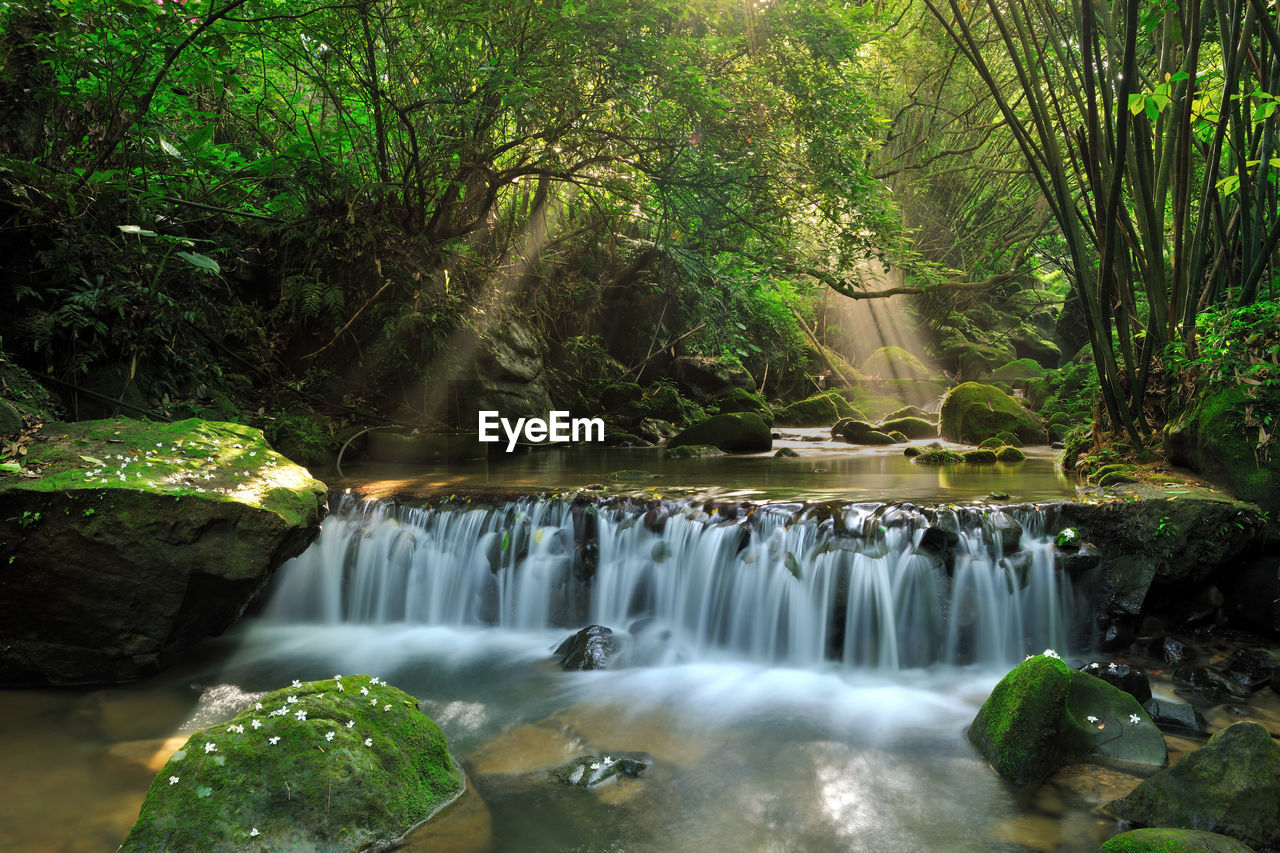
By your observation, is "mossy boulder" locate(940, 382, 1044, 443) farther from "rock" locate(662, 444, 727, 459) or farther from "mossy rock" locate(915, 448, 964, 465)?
"rock" locate(662, 444, 727, 459)

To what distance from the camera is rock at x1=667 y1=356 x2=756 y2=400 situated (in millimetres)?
15812

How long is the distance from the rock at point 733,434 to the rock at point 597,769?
27.2 feet

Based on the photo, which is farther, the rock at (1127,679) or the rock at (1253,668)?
the rock at (1253,668)

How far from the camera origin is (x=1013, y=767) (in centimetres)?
379

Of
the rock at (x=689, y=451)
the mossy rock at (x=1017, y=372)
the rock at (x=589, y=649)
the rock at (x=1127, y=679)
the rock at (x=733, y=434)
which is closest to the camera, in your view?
the rock at (x=1127, y=679)

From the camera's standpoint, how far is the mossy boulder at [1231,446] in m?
5.66

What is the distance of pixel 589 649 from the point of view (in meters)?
5.54

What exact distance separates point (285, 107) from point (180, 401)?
16.4 ft

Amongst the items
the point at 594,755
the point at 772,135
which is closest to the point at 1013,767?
the point at 594,755

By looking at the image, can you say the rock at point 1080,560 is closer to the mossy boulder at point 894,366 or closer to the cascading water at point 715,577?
the cascading water at point 715,577

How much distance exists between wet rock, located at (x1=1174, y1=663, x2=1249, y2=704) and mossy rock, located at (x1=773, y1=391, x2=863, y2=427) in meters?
13.1

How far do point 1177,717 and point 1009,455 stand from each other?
714 centimetres

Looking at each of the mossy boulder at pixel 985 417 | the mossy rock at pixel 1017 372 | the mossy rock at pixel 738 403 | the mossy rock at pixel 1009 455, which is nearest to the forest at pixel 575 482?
the mossy boulder at pixel 985 417

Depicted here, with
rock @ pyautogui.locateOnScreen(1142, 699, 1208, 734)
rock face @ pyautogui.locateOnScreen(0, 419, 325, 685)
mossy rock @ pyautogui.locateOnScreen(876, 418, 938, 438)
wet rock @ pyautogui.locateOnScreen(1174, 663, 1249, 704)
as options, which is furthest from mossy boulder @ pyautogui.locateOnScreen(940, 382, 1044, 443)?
rock face @ pyautogui.locateOnScreen(0, 419, 325, 685)
